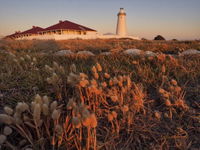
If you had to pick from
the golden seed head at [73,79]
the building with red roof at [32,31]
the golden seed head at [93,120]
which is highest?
the building with red roof at [32,31]

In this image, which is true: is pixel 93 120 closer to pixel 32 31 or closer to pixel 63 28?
pixel 63 28

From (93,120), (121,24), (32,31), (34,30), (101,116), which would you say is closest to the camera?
(93,120)

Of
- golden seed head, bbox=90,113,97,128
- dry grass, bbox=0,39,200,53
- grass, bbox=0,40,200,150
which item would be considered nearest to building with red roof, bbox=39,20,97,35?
dry grass, bbox=0,39,200,53

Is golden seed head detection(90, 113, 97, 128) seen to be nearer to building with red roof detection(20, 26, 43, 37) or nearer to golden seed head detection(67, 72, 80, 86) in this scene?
golden seed head detection(67, 72, 80, 86)

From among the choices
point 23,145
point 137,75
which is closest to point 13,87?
point 23,145

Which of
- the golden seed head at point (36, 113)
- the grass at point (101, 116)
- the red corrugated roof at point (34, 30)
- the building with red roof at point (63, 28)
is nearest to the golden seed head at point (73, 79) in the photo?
the grass at point (101, 116)

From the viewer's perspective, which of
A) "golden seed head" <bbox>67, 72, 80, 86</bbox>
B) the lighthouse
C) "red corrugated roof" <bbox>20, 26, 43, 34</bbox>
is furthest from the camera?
the lighthouse

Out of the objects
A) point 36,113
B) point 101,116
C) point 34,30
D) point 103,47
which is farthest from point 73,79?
point 34,30

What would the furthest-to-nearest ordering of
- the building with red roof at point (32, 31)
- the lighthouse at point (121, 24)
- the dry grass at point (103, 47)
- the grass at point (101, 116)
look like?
the lighthouse at point (121, 24) < the building with red roof at point (32, 31) < the dry grass at point (103, 47) < the grass at point (101, 116)

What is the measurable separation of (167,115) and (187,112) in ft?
0.69

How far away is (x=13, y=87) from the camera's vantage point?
1730 millimetres

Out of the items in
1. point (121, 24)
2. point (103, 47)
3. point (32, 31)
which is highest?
point (121, 24)

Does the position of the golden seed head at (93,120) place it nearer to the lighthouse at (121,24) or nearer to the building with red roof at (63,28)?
the building with red roof at (63,28)

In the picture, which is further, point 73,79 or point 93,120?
point 73,79
